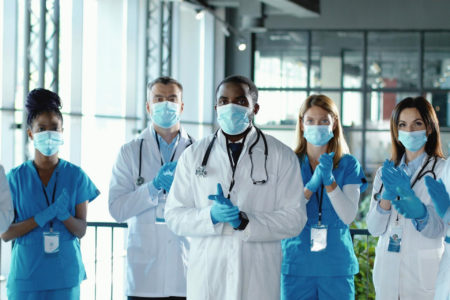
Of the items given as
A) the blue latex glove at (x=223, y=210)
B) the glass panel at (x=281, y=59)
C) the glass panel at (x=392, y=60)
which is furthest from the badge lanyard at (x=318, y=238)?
the glass panel at (x=392, y=60)

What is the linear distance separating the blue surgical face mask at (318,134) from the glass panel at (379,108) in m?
12.2

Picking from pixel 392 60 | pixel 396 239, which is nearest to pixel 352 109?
pixel 392 60

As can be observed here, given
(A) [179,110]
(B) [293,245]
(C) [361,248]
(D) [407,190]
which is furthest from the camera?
(C) [361,248]

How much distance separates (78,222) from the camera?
10.5ft

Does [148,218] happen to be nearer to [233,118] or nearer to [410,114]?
[233,118]

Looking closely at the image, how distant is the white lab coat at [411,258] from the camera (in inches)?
118

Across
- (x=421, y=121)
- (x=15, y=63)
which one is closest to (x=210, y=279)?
(x=421, y=121)

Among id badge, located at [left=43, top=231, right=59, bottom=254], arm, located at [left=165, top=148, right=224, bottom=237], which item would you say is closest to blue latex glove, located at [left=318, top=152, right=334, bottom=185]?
arm, located at [left=165, top=148, right=224, bottom=237]

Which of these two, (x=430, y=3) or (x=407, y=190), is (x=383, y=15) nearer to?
(x=430, y=3)

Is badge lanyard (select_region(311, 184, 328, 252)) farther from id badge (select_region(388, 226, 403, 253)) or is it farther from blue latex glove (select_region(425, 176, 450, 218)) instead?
blue latex glove (select_region(425, 176, 450, 218))

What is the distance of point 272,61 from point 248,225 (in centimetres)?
1305

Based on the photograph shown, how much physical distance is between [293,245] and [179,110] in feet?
2.98

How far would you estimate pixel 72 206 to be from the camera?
325cm

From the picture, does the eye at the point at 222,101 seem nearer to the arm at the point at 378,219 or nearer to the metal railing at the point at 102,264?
the arm at the point at 378,219
